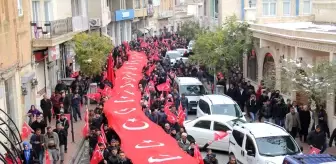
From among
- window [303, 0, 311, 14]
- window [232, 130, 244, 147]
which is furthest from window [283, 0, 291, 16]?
window [232, 130, 244, 147]

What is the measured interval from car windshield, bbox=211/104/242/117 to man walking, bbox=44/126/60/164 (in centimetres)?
722

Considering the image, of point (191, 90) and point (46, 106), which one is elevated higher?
point (46, 106)

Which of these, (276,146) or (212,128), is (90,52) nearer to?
(212,128)

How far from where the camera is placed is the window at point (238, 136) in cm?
1688

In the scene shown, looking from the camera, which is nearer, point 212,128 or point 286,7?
point 212,128

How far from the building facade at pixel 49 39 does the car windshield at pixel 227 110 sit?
8802 mm

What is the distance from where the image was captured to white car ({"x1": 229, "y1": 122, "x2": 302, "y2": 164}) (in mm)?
15648

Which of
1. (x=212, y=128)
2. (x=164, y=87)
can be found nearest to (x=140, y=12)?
(x=164, y=87)

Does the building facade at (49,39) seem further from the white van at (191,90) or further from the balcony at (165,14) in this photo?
the balcony at (165,14)

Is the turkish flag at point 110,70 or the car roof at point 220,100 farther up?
the turkish flag at point 110,70

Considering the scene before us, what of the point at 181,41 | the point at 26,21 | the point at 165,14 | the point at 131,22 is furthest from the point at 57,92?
the point at 165,14

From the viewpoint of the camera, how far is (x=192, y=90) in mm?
27469

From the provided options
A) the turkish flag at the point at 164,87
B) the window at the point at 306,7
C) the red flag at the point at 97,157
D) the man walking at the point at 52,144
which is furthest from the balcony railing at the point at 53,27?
the window at the point at 306,7

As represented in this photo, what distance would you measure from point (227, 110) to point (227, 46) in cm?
948
